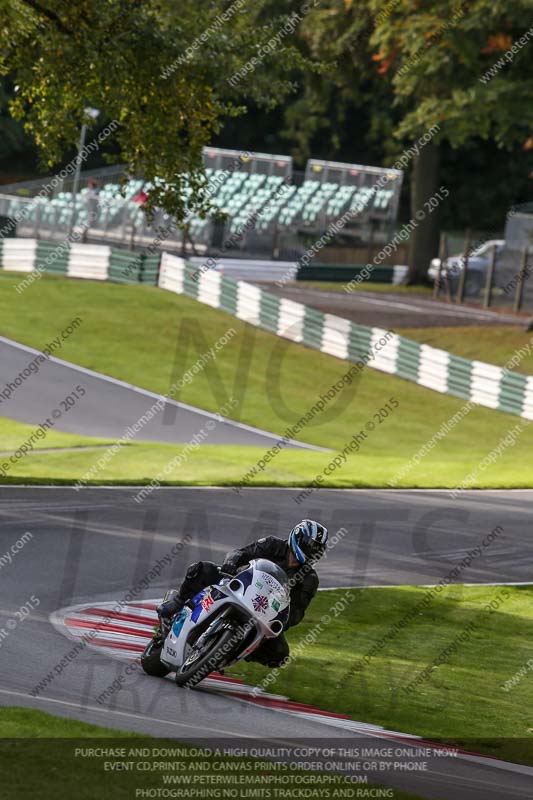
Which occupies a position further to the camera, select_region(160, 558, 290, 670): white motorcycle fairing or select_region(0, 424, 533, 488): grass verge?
select_region(0, 424, 533, 488): grass verge

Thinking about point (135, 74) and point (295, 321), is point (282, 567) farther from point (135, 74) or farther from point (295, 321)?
point (295, 321)

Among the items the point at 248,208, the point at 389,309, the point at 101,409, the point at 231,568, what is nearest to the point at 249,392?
the point at 101,409

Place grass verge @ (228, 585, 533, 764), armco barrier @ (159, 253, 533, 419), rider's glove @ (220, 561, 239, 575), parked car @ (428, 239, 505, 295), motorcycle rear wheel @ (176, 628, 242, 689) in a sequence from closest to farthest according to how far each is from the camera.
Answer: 1. motorcycle rear wheel @ (176, 628, 242, 689)
2. rider's glove @ (220, 561, 239, 575)
3. grass verge @ (228, 585, 533, 764)
4. armco barrier @ (159, 253, 533, 419)
5. parked car @ (428, 239, 505, 295)

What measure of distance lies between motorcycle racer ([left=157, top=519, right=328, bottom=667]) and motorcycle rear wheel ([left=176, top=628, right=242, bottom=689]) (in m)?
0.35

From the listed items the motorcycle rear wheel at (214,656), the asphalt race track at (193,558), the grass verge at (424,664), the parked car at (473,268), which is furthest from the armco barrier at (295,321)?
the motorcycle rear wheel at (214,656)

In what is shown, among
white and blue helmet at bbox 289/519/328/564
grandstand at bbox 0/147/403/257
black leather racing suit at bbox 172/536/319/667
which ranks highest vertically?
grandstand at bbox 0/147/403/257

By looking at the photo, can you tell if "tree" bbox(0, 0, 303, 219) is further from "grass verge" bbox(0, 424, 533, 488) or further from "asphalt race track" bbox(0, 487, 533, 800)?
"asphalt race track" bbox(0, 487, 533, 800)

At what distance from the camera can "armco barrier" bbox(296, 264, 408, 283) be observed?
46.9 meters

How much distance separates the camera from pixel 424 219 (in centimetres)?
5047

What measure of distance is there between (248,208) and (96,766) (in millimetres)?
40836

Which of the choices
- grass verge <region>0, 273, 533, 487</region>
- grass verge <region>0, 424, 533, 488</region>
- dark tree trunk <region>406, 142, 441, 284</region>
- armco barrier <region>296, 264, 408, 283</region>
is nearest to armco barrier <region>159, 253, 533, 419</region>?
grass verge <region>0, 273, 533, 487</region>

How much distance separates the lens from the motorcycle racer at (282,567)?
8984 millimetres

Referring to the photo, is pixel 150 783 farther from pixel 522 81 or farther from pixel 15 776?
pixel 522 81

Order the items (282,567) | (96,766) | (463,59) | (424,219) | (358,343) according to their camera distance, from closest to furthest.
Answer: (96,766)
(282,567)
(358,343)
(463,59)
(424,219)
